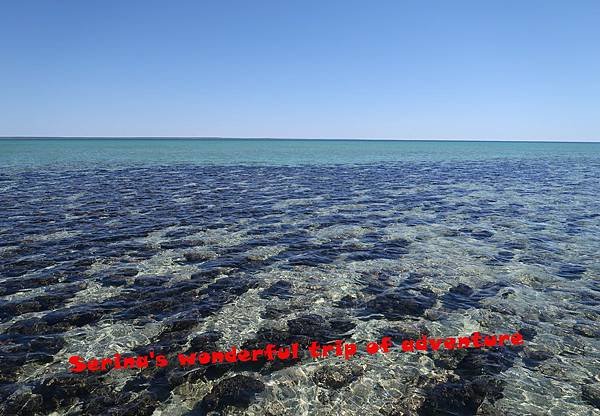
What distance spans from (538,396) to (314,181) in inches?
1968

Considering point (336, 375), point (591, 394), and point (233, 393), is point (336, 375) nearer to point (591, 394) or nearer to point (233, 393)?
point (233, 393)

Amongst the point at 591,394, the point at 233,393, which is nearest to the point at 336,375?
the point at 233,393

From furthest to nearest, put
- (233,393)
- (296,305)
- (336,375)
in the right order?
(296,305)
(336,375)
(233,393)

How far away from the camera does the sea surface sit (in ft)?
36.2

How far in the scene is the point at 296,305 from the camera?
16812mm

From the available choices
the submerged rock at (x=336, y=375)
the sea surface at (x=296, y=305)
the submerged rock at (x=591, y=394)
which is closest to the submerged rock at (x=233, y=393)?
the sea surface at (x=296, y=305)

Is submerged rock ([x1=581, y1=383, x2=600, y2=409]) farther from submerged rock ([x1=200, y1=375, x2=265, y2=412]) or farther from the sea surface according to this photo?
submerged rock ([x1=200, y1=375, x2=265, y2=412])

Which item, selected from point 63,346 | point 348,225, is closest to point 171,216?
point 348,225

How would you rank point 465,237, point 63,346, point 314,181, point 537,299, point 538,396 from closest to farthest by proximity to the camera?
point 538,396, point 63,346, point 537,299, point 465,237, point 314,181

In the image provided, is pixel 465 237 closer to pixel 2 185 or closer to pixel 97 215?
pixel 97 215

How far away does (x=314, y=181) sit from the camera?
59938mm

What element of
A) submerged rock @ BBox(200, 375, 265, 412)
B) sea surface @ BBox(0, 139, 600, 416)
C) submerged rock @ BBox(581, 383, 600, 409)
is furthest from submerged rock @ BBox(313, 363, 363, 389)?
submerged rock @ BBox(581, 383, 600, 409)

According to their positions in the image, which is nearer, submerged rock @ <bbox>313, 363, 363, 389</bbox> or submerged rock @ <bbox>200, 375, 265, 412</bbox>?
submerged rock @ <bbox>200, 375, 265, 412</bbox>

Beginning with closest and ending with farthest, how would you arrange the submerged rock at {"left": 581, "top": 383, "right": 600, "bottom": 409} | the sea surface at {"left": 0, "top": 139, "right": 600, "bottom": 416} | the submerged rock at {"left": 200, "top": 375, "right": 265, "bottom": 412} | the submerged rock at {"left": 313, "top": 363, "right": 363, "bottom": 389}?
the submerged rock at {"left": 200, "top": 375, "right": 265, "bottom": 412} → the submerged rock at {"left": 581, "top": 383, "right": 600, "bottom": 409} → the sea surface at {"left": 0, "top": 139, "right": 600, "bottom": 416} → the submerged rock at {"left": 313, "top": 363, "right": 363, "bottom": 389}
